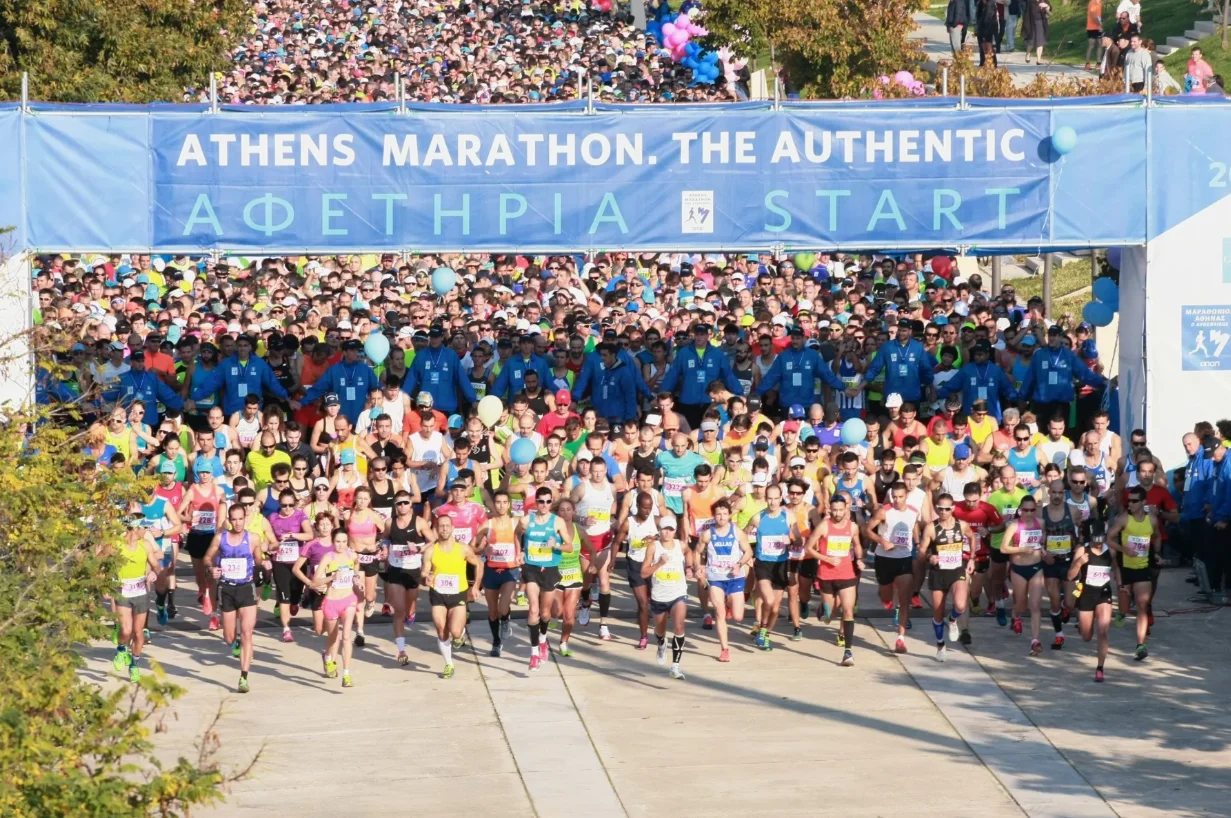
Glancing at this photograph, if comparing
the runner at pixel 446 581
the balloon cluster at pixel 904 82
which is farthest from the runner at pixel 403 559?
the balloon cluster at pixel 904 82

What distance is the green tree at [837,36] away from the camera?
35344 millimetres

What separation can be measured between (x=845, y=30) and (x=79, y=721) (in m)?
26.7

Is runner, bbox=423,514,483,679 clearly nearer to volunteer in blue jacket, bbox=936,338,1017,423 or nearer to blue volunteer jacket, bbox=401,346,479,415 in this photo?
blue volunteer jacket, bbox=401,346,479,415

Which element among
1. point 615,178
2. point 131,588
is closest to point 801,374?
point 615,178

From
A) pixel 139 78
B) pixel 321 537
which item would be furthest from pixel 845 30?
pixel 321 537

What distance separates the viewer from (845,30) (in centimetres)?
3541

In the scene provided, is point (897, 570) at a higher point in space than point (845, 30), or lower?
lower

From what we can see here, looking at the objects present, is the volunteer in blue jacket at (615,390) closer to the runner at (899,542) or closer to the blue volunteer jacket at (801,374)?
the blue volunteer jacket at (801,374)

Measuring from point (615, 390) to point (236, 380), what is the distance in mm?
4151

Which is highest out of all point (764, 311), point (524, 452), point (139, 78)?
point (139, 78)

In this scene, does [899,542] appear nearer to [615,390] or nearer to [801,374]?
[801,374]

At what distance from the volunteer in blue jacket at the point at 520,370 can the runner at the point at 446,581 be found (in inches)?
190

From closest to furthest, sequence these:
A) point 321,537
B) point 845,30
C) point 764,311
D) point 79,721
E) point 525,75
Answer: point 79,721 → point 321,537 → point 764,311 → point 845,30 → point 525,75

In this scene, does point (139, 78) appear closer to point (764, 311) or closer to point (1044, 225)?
point (764, 311)
